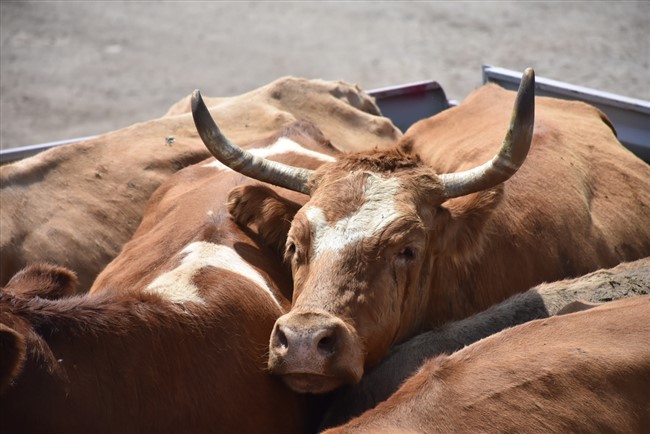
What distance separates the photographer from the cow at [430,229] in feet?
11.8

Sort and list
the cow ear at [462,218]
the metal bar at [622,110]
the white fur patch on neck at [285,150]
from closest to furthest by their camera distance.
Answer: the cow ear at [462,218] < the white fur patch on neck at [285,150] < the metal bar at [622,110]

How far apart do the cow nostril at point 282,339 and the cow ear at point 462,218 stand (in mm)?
1024

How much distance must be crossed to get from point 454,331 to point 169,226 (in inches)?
57.6

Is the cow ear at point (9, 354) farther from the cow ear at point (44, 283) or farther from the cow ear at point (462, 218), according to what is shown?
the cow ear at point (462, 218)

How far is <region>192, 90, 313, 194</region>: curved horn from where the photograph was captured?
4.29 meters

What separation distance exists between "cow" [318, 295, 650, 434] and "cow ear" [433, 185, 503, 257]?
1009mm

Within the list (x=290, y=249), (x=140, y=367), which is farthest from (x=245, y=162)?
(x=140, y=367)

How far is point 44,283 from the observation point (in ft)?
11.4

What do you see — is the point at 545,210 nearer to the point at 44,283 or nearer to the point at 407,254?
the point at 407,254

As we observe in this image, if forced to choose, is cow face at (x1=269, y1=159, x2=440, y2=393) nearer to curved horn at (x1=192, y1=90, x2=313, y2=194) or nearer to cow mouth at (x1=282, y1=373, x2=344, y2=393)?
cow mouth at (x1=282, y1=373, x2=344, y2=393)

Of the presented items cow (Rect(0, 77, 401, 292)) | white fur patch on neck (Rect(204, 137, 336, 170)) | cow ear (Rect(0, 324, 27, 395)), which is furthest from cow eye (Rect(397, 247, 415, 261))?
cow (Rect(0, 77, 401, 292))

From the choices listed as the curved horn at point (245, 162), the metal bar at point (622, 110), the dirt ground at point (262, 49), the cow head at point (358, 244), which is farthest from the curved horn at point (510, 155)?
the dirt ground at point (262, 49)

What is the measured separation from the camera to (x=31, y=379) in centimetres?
287

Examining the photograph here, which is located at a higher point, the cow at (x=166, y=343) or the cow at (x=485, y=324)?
the cow at (x=166, y=343)
